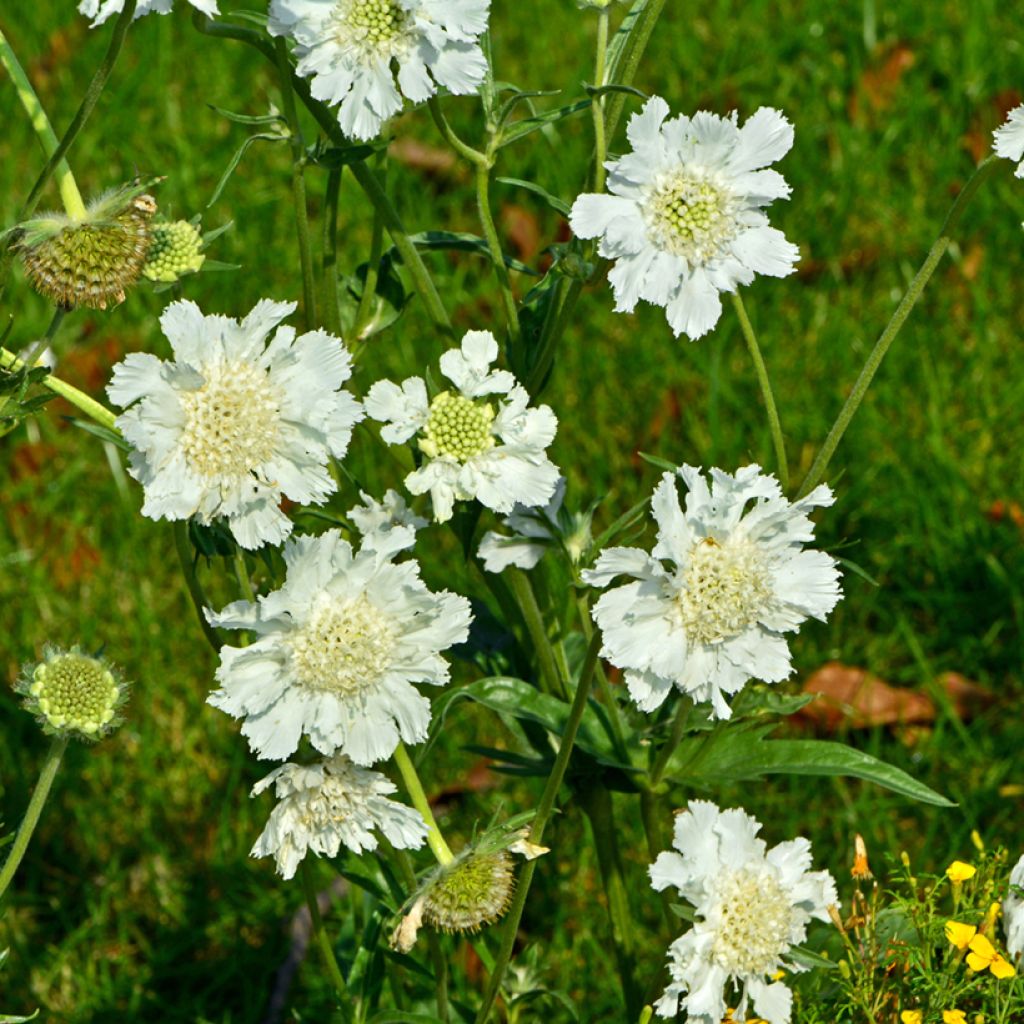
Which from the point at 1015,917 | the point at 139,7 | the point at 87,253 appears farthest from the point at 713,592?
the point at 139,7

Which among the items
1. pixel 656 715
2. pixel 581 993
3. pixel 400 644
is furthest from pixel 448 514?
pixel 581 993

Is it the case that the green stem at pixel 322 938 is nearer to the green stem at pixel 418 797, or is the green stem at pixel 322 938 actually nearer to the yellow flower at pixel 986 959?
the green stem at pixel 418 797

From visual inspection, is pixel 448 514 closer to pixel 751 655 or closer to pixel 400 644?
pixel 400 644

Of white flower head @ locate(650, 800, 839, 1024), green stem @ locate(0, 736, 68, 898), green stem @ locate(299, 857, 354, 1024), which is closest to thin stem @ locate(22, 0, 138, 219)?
green stem @ locate(0, 736, 68, 898)

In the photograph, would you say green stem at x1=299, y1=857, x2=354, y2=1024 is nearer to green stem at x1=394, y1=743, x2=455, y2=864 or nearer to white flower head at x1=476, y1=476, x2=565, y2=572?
green stem at x1=394, y1=743, x2=455, y2=864

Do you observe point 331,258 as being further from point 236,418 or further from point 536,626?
point 536,626
